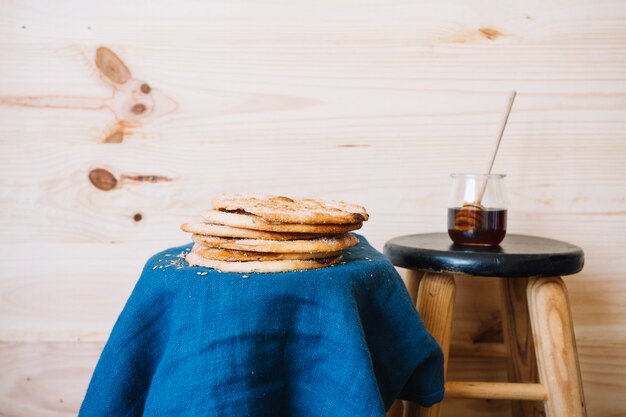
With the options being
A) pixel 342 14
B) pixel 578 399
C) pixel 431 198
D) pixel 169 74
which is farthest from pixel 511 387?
pixel 169 74

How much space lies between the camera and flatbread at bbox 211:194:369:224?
73cm

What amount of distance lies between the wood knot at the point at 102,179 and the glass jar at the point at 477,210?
2.57ft

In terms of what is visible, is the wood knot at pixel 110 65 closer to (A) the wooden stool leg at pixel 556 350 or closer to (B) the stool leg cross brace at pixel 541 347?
(B) the stool leg cross brace at pixel 541 347

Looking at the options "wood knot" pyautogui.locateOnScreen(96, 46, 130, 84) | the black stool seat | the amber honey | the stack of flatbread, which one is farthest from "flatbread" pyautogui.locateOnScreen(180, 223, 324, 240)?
"wood knot" pyautogui.locateOnScreen(96, 46, 130, 84)

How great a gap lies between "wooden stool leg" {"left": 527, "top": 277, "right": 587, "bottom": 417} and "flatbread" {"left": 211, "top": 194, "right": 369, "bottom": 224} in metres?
0.39

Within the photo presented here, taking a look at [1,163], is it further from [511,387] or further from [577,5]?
[577,5]

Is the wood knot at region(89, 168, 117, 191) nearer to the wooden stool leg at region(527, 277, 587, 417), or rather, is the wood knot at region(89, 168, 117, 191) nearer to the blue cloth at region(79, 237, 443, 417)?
the blue cloth at region(79, 237, 443, 417)

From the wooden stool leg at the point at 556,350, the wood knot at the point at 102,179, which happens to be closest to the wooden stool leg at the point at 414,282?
the wooden stool leg at the point at 556,350

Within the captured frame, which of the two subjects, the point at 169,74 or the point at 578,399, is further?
the point at 169,74

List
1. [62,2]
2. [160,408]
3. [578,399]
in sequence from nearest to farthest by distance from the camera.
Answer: [160,408] < [578,399] < [62,2]

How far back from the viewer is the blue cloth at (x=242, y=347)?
66cm

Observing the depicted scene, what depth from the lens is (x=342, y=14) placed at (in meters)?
1.30

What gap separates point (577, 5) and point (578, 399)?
2.90 feet

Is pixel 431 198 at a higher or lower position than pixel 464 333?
higher
